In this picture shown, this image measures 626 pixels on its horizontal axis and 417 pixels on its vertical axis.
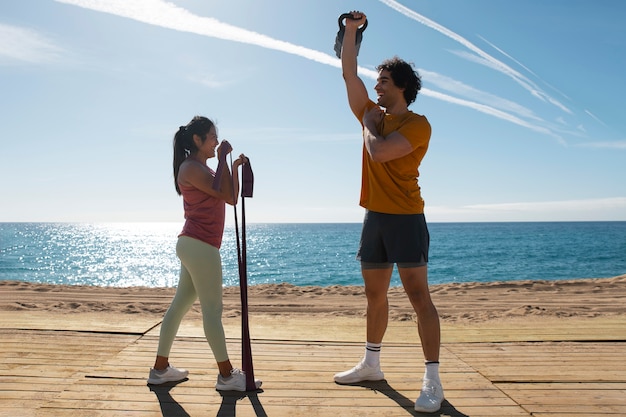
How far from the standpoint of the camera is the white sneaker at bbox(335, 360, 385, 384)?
3.09 metres

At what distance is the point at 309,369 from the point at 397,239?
1.16m

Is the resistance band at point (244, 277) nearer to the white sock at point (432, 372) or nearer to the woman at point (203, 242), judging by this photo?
the woman at point (203, 242)

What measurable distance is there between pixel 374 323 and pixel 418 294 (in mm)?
470

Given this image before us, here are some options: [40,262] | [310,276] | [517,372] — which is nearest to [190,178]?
[517,372]

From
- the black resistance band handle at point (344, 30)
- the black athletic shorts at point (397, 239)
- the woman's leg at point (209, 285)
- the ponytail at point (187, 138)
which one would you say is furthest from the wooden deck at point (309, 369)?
the black resistance band handle at point (344, 30)

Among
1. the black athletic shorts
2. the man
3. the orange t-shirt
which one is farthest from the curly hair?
the black athletic shorts

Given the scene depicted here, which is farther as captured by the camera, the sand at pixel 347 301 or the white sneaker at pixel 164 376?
the sand at pixel 347 301

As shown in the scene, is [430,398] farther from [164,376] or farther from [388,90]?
[388,90]

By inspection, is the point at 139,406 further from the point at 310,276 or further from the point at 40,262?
the point at 40,262

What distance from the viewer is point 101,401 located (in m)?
2.70

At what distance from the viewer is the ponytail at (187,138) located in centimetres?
312

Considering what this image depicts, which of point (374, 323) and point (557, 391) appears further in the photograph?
point (374, 323)

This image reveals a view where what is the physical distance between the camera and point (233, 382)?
294 cm

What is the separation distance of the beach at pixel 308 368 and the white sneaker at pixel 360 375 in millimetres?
49
